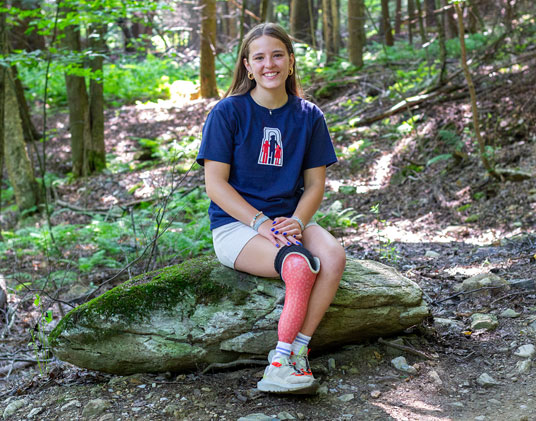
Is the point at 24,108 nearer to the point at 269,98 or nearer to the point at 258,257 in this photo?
the point at 269,98

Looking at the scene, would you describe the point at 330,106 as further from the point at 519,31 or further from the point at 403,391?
the point at 403,391

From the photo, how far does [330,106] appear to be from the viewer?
1214cm

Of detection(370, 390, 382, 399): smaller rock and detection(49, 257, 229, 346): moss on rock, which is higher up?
detection(49, 257, 229, 346): moss on rock

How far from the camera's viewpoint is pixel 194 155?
10.8 m

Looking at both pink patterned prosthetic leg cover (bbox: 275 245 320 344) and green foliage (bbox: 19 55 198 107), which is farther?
green foliage (bbox: 19 55 198 107)

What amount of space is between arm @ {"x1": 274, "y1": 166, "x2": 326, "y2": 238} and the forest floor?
94 cm

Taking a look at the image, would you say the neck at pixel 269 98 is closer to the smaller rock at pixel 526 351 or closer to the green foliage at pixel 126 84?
the smaller rock at pixel 526 351

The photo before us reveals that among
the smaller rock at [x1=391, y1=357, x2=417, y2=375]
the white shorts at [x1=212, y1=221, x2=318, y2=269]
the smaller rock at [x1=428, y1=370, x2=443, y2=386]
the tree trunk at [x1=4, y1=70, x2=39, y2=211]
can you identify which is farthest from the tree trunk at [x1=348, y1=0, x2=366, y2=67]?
the smaller rock at [x1=428, y1=370, x2=443, y2=386]

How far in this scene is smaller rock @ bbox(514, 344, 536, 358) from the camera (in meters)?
3.27

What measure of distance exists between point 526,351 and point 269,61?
8.46 ft

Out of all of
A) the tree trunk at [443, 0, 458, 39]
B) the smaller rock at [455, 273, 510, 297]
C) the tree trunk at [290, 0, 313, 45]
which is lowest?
the smaller rock at [455, 273, 510, 297]

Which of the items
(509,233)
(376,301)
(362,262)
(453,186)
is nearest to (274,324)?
(376,301)

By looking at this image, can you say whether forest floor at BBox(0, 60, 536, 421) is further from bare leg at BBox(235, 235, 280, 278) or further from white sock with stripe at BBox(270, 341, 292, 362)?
bare leg at BBox(235, 235, 280, 278)

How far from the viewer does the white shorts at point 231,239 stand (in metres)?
3.24
